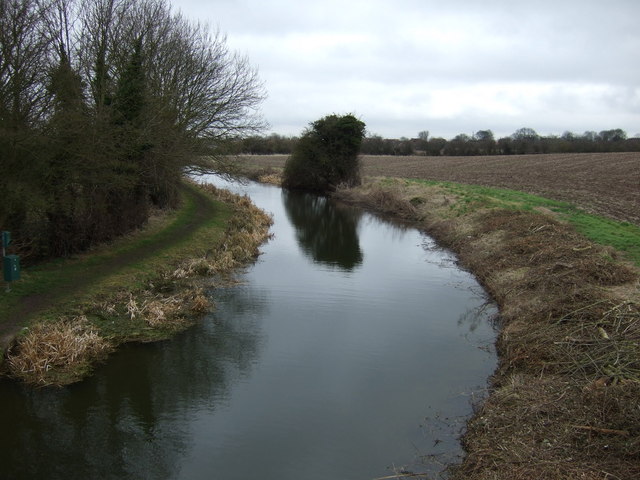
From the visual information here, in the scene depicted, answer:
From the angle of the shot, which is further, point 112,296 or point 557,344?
point 112,296

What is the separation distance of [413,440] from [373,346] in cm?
349

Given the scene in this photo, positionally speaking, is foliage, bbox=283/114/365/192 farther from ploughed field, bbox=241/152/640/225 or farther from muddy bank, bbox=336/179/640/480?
muddy bank, bbox=336/179/640/480

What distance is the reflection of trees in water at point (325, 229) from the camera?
20.2m

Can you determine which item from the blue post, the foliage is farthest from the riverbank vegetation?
the foliage

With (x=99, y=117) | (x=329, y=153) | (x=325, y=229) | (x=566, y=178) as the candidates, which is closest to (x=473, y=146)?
(x=566, y=178)

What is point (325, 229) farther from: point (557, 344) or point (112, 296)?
point (557, 344)

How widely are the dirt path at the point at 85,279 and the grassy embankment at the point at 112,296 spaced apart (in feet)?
0.07

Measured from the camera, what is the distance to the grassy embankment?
29.6ft

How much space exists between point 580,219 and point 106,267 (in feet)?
58.0

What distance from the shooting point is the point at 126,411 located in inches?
314

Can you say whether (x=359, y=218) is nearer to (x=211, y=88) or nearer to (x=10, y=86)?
(x=211, y=88)

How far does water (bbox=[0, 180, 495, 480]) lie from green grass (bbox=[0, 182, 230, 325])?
2.19 metres

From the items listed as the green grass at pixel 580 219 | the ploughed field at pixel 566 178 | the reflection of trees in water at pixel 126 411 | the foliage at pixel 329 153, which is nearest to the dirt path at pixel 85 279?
the reflection of trees in water at pixel 126 411

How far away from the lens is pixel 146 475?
6.54 m
